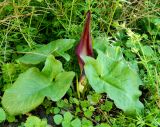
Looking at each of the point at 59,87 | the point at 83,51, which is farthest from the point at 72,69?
the point at 59,87

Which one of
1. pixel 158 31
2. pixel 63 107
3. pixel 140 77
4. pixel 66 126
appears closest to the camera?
pixel 66 126

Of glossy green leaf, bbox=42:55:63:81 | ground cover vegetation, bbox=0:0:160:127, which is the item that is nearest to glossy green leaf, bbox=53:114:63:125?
ground cover vegetation, bbox=0:0:160:127

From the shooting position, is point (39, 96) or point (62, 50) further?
point (62, 50)

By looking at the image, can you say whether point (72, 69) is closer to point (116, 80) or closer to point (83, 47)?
point (83, 47)

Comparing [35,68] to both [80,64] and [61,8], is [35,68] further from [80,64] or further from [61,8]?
[61,8]

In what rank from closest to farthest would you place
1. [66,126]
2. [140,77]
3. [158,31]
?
[66,126] < [140,77] < [158,31]

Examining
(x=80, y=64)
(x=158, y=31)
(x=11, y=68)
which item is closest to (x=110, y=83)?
(x=80, y=64)

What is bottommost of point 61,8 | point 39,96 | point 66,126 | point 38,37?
point 66,126

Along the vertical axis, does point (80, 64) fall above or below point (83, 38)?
below
